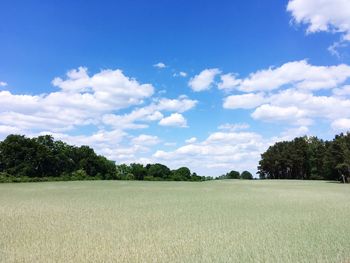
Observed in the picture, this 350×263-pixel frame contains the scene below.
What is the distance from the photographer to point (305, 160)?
320 ft

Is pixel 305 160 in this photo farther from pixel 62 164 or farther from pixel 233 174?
pixel 62 164

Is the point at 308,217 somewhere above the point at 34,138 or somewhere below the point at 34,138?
below

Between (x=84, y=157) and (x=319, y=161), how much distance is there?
48.5m

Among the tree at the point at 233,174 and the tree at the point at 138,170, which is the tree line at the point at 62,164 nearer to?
the tree at the point at 138,170

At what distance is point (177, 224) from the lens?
1525cm

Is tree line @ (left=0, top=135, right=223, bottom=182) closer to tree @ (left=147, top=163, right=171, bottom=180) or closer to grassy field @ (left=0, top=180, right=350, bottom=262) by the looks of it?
tree @ (left=147, top=163, right=171, bottom=180)

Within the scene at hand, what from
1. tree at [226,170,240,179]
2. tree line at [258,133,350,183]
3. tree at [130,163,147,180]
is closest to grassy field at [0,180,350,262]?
tree line at [258,133,350,183]

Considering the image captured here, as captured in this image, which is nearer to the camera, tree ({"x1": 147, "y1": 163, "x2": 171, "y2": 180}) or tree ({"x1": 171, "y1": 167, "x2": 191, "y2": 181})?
tree ({"x1": 171, "y1": 167, "x2": 191, "y2": 181})

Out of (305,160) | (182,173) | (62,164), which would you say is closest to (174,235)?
(62,164)

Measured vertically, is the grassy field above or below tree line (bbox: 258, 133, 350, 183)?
below

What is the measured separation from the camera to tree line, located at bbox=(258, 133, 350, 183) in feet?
230

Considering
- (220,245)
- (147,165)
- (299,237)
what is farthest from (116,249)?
(147,165)

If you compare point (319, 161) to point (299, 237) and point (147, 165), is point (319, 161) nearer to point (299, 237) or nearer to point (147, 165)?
point (147, 165)

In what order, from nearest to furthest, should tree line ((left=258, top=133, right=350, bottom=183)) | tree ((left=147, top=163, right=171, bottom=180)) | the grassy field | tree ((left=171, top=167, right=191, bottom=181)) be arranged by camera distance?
the grassy field
tree line ((left=258, top=133, right=350, bottom=183))
tree ((left=171, top=167, right=191, bottom=181))
tree ((left=147, top=163, right=171, bottom=180))
